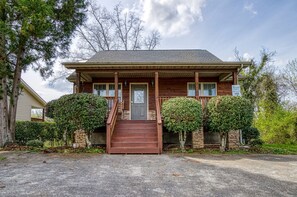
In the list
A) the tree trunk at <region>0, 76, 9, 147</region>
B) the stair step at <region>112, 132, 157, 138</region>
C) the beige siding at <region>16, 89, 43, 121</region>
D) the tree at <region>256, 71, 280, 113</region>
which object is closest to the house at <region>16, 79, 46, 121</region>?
the beige siding at <region>16, 89, 43, 121</region>

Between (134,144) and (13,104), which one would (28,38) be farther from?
(134,144)

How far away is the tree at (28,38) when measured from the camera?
791 cm

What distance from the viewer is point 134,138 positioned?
27.7 feet

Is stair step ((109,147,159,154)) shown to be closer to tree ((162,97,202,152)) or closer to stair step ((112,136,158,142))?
stair step ((112,136,158,142))

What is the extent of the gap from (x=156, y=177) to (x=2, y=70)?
761 centimetres

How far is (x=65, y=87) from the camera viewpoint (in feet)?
75.6

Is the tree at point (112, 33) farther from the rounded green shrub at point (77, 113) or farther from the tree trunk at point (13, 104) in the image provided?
the rounded green shrub at point (77, 113)

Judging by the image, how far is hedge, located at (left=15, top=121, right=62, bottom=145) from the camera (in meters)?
11.8

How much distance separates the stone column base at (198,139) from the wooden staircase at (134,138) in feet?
5.47

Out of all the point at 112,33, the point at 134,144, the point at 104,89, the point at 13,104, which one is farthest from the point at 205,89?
the point at 112,33

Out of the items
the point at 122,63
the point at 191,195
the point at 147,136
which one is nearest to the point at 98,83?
the point at 122,63

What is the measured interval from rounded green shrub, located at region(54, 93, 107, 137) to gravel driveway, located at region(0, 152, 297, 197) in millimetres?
1807

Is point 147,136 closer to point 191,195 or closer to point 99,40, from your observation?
point 191,195

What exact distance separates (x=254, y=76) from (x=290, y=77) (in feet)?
15.6
